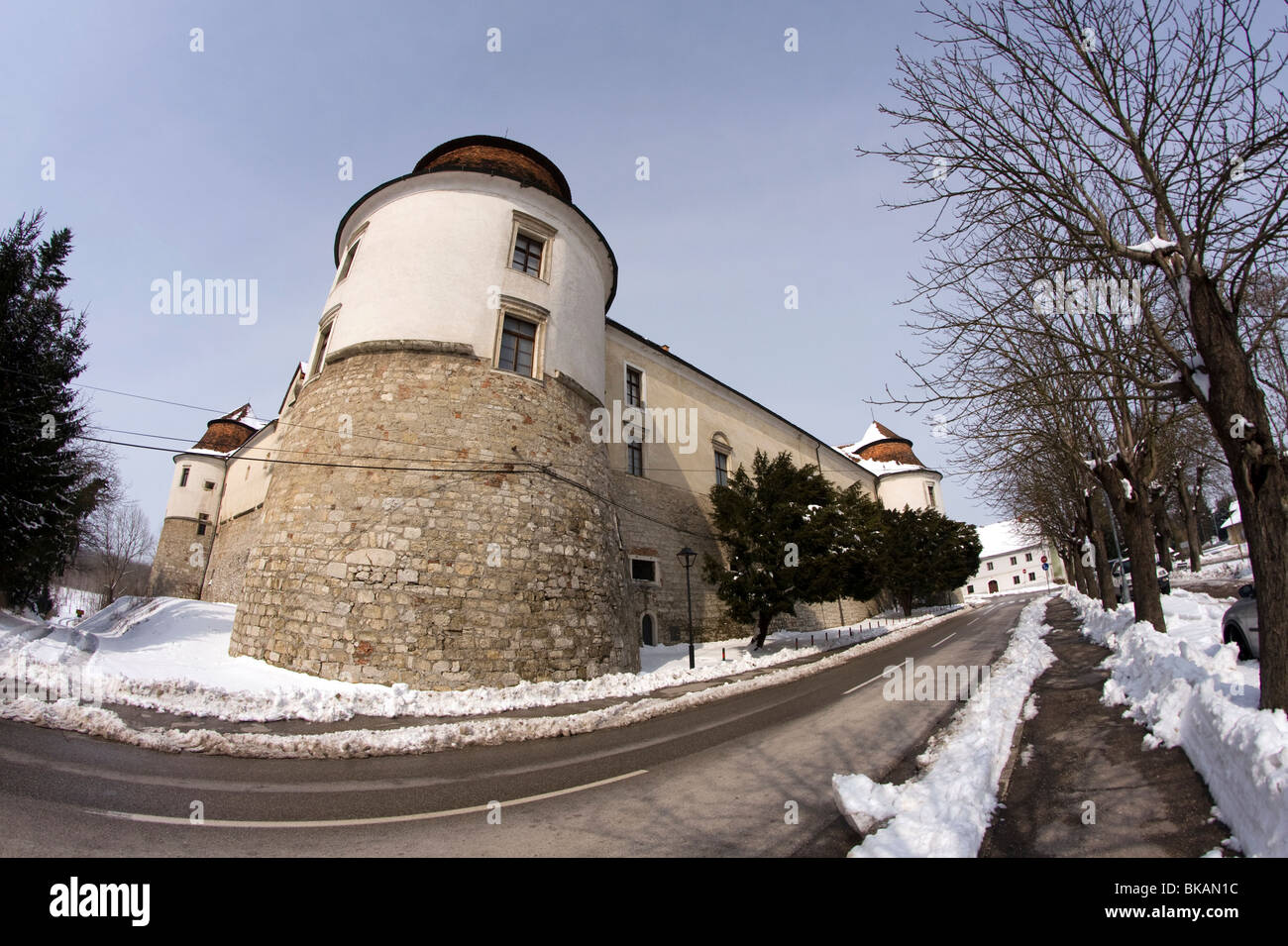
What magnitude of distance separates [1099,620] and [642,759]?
16.4m

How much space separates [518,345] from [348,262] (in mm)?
6294

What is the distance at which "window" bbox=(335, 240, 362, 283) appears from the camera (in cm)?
1546

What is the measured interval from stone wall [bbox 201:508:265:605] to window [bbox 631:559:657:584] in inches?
743

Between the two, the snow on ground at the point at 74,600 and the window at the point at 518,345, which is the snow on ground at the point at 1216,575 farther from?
the snow on ground at the point at 74,600

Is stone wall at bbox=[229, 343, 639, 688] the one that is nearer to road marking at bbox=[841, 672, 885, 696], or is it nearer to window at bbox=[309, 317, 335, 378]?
window at bbox=[309, 317, 335, 378]

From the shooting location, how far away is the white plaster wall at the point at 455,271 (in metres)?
13.4

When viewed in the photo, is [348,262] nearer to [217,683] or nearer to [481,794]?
[217,683]

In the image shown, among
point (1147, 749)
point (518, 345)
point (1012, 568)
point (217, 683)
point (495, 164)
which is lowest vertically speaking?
point (1012, 568)

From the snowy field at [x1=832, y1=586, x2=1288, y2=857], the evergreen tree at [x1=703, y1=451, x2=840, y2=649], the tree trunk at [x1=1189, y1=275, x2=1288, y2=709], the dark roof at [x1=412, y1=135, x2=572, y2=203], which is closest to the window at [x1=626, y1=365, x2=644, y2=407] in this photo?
the evergreen tree at [x1=703, y1=451, x2=840, y2=649]

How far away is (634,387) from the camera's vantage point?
23156 mm

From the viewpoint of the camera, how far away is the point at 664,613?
19.9 metres

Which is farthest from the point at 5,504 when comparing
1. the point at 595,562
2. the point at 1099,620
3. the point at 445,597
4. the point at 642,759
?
the point at 1099,620

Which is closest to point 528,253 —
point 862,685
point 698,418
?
point 698,418
